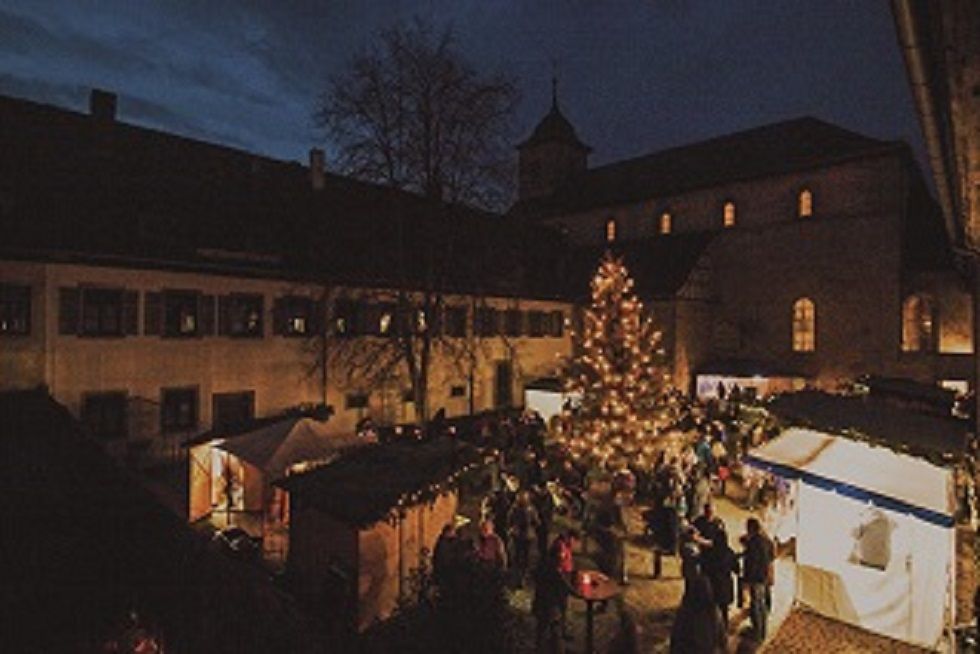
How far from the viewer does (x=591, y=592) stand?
855cm

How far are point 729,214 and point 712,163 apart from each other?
4.69 meters

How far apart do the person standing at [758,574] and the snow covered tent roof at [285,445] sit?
8808 millimetres

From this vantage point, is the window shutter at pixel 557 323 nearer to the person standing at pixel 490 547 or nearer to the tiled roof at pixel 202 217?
the tiled roof at pixel 202 217

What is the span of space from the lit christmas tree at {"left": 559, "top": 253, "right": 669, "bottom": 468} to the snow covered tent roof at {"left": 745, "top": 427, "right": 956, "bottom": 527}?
531 centimetres

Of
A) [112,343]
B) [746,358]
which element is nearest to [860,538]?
[112,343]

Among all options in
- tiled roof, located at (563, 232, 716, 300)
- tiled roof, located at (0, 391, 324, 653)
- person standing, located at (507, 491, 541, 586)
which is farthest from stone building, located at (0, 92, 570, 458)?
tiled roof, located at (0, 391, 324, 653)

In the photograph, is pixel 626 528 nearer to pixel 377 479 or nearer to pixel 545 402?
pixel 377 479

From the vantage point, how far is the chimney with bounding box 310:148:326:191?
26441 mm

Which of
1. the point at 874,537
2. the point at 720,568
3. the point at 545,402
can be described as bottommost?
the point at 720,568

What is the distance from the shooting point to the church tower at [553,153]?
48.2 meters

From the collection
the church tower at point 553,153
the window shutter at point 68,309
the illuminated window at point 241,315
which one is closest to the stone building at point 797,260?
the church tower at point 553,153

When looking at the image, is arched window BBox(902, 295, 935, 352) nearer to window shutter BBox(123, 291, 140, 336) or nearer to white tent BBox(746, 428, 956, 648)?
white tent BBox(746, 428, 956, 648)

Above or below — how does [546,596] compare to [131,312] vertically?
below

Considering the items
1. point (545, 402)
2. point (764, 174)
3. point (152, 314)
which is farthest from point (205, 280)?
point (764, 174)
